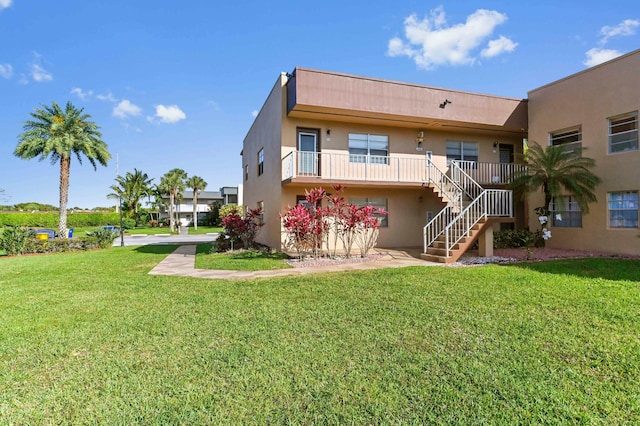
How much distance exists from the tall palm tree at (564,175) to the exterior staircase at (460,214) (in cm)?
140

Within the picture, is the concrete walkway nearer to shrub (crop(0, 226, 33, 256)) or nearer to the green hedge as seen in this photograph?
shrub (crop(0, 226, 33, 256))

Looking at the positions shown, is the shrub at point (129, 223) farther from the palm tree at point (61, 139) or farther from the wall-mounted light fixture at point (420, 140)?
the wall-mounted light fixture at point (420, 140)

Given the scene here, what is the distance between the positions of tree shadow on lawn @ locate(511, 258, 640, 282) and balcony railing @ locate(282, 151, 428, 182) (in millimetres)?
5647

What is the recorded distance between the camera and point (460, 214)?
10.4 m

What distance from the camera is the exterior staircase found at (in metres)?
A: 10.3

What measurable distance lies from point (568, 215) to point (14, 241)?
24.1 meters

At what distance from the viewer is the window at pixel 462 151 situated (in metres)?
15.1

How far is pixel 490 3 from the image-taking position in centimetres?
1022

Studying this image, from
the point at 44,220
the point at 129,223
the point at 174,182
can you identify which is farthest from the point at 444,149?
the point at 44,220

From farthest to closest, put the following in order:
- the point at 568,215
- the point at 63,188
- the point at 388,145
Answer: the point at 63,188 < the point at 388,145 < the point at 568,215

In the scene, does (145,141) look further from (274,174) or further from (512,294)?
(512,294)

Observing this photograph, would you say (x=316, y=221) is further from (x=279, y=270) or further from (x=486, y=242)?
(x=486, y=242)

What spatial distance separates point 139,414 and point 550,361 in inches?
158

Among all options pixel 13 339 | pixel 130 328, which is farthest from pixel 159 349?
pixel 13 339
